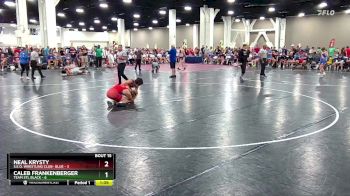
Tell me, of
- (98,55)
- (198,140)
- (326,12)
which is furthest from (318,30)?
(198,140)

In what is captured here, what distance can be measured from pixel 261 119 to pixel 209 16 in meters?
27.5

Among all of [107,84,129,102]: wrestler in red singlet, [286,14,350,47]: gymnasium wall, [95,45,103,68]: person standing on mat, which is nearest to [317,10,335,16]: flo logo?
[286,14,350,47]: gymnasium wall

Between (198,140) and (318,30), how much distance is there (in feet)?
122

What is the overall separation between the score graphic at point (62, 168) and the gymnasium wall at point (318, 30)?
3893 centimetres

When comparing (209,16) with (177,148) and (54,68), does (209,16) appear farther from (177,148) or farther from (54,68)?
(177,148)

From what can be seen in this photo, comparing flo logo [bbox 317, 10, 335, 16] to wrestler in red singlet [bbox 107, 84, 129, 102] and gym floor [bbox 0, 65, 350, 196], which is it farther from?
wrestler in red singlet [bbox 107, 84, 129, 102]

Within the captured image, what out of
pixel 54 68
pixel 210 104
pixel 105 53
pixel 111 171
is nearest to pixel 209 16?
pixel 105 53

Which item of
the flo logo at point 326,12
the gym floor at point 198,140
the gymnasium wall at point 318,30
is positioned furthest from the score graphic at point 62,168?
the gymnasium wall at point 318,30

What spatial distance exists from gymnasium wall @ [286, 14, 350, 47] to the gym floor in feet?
95.9

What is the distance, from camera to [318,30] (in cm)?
3800

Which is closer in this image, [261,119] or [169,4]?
[261,119]

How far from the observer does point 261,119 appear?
24.8 ft

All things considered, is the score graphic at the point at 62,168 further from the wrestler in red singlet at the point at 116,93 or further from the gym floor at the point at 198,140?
the wrestler in red singlet at the point at 116,93

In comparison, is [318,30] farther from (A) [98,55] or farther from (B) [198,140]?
(B) [198,140]
